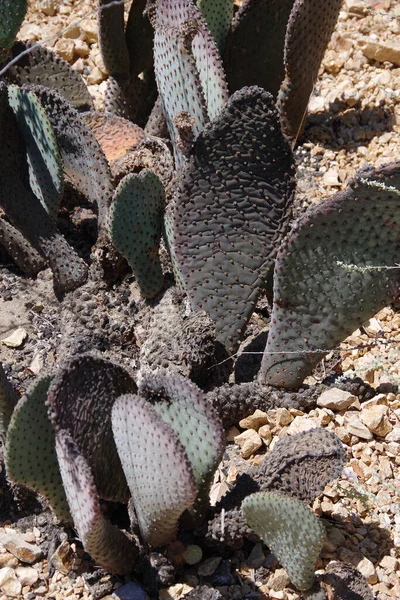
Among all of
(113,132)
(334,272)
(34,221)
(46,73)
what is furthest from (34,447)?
(46,73)

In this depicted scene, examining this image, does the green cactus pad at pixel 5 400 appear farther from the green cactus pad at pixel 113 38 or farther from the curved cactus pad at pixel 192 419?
the green cactus pad at pixel 113 38

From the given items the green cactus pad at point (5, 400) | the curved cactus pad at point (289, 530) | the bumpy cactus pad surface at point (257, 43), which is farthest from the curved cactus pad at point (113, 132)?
the curved cactus pad at point (289, 530)

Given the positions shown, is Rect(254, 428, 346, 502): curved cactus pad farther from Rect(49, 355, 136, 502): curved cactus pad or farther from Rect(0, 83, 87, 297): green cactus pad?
Rect(0, 83, 87, 297): green cactus pad

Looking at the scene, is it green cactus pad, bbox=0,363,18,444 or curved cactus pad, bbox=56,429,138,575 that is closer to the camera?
curved cactus pad, bbox=56,429,138,575

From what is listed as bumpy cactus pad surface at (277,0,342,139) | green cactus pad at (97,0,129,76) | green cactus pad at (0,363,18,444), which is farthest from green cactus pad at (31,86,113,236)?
green cactus pad at (0,363,18,444)

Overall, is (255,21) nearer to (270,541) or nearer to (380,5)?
(380,5)

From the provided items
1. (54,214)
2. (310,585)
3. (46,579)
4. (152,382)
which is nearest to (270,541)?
(310,585)
